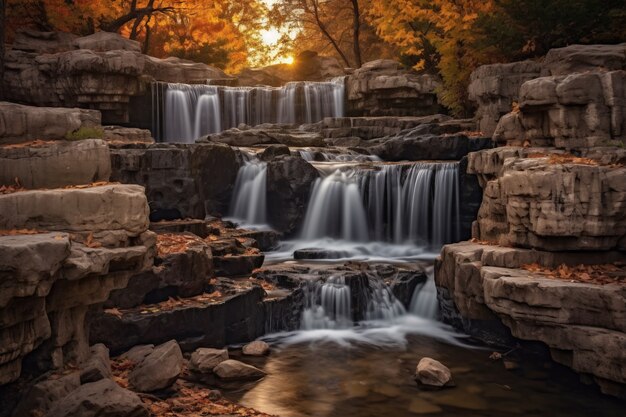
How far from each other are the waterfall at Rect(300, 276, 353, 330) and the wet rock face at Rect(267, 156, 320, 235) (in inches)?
199

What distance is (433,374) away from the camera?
8195 mm

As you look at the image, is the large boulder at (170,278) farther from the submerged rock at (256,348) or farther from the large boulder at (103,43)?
the large boulder at (103,43)

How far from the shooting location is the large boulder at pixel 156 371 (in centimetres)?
733

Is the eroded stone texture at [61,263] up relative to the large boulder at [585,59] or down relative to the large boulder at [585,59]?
down

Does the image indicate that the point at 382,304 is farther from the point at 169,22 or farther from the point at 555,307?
the point at 169,22

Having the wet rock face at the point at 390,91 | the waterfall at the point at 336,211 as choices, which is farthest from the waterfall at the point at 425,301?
the wet rock face at the point at 390,91

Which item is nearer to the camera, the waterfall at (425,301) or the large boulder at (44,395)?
the large boulder at (44,395)

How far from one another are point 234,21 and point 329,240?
79.8ft

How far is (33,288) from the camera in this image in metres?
5.37

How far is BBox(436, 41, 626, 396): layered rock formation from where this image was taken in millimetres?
7820

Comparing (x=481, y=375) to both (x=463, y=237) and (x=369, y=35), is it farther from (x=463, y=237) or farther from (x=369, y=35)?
(x=369, y=35)

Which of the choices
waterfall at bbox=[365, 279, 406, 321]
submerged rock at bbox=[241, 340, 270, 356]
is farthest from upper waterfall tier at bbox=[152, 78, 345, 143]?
submerged rock at bbox=[241, 340, 270, 356]

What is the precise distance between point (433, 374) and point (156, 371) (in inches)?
149

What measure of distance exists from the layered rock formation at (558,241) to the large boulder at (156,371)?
4.72 metres
